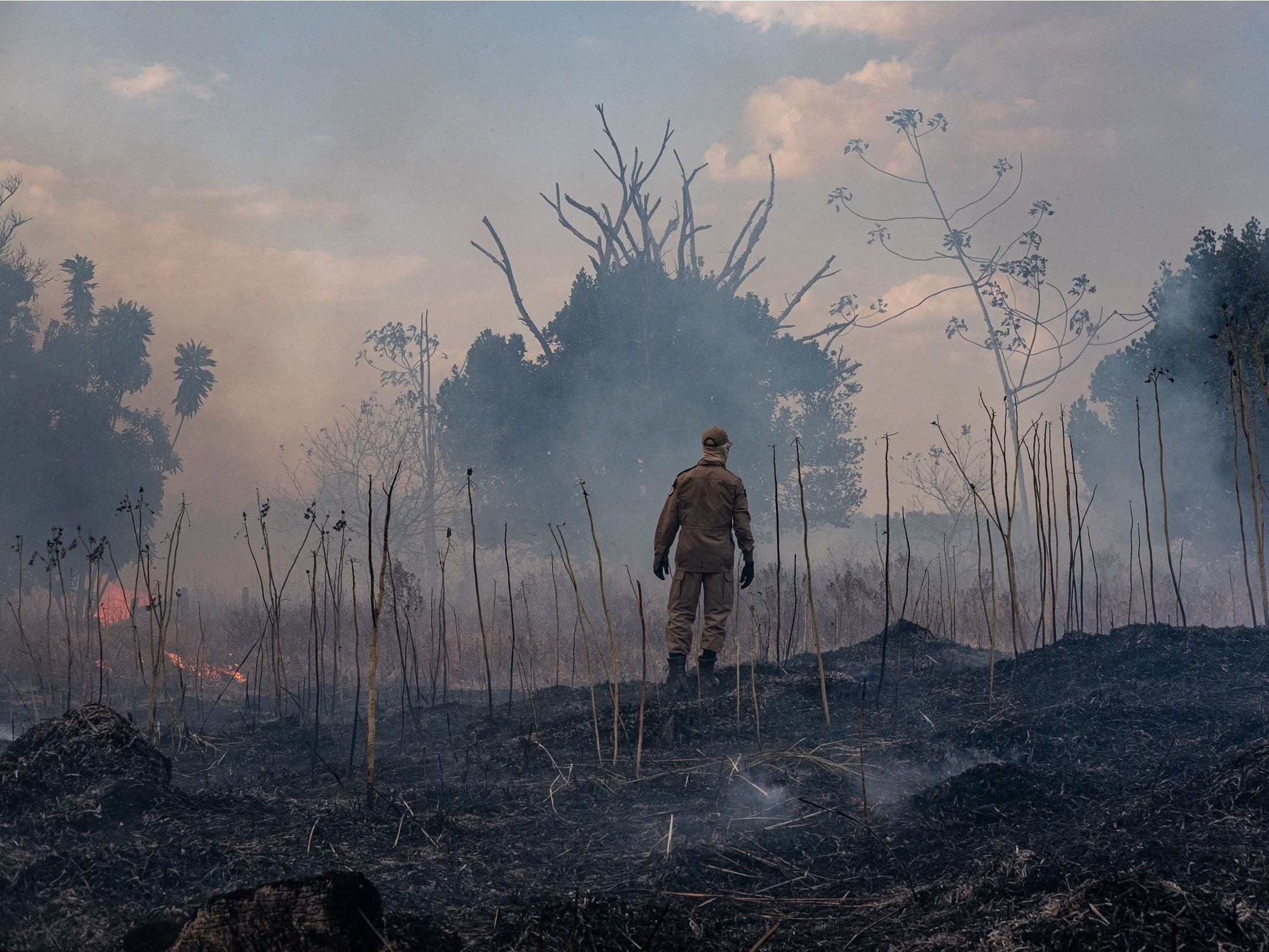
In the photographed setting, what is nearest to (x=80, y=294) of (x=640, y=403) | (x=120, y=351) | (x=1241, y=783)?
(x=120, y=351)

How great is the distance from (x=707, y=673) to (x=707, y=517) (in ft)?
4.29

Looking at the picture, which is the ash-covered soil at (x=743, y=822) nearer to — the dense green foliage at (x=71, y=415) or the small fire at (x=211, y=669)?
the small fire at (x=211, y=669)

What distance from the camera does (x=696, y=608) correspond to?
748 cm

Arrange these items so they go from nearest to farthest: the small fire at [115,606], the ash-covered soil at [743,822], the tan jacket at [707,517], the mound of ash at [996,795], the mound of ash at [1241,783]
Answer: the ash-covered soil at [743,822] → the mound of ash at [1241,783] → the mound of ash at [996,795] → the tan jacket at [707,517] → the small fire at [115,606]

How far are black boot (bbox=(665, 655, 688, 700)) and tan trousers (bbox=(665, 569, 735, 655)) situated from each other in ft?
0.17

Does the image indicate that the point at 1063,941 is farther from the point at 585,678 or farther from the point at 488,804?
the point at 585,678

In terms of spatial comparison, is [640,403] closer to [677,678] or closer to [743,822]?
[677,678]

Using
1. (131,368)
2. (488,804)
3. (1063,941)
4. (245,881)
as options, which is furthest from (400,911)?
(131,368)

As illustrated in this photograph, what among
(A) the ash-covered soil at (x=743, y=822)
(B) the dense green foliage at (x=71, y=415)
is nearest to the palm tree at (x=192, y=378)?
(B) the dense green foliage at (x=71, y=415)

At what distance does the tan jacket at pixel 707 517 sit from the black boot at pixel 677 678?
72 centimetres

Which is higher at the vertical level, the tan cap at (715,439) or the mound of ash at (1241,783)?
the tan cap at (715,439)

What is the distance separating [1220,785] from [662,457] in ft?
57.0

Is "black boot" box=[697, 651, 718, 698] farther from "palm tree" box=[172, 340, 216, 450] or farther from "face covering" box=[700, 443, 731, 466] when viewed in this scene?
"palm tree" box=[172, 340, 216, 450]

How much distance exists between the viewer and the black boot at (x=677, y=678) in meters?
7.12
